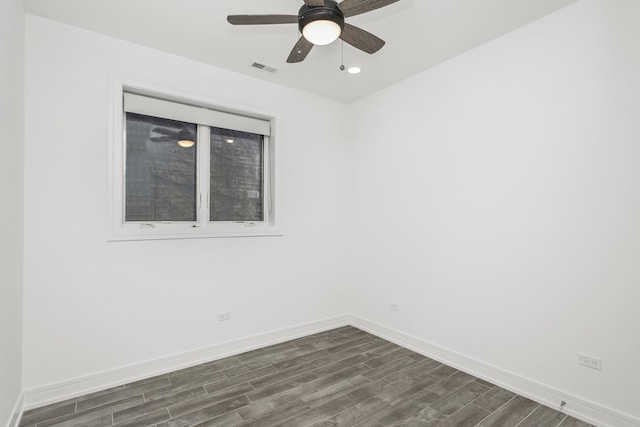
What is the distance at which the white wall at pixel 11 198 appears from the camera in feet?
6.10

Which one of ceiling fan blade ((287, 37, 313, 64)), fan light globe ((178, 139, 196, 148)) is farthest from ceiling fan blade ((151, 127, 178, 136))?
ceiling fan blade ((287, 37, 313, 64))

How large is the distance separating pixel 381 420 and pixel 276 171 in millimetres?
2585

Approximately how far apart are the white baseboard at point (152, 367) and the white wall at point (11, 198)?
0.76 ft

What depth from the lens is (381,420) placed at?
2236mm

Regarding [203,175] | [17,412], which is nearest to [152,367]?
[17,412]

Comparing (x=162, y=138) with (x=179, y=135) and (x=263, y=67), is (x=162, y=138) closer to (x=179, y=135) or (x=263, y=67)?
(x=179, y=135)

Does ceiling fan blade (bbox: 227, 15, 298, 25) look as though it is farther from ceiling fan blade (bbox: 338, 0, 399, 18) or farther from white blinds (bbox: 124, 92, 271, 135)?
white blinds (bbox: 124, 92, 271, 135)

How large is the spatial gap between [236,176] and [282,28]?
5.26 feet

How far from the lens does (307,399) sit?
8.16 feet

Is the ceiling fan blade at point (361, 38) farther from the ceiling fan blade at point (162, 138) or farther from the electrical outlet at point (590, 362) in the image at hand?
the electrical outlet at point (590, 362)

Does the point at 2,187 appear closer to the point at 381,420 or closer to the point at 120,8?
the point at 120,8

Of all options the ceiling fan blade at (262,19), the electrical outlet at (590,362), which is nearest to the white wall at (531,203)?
the electrical outlet at (590,362)

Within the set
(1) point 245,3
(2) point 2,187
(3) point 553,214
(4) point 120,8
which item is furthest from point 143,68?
(3) point 553,214

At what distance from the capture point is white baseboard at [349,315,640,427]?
2139 mm
